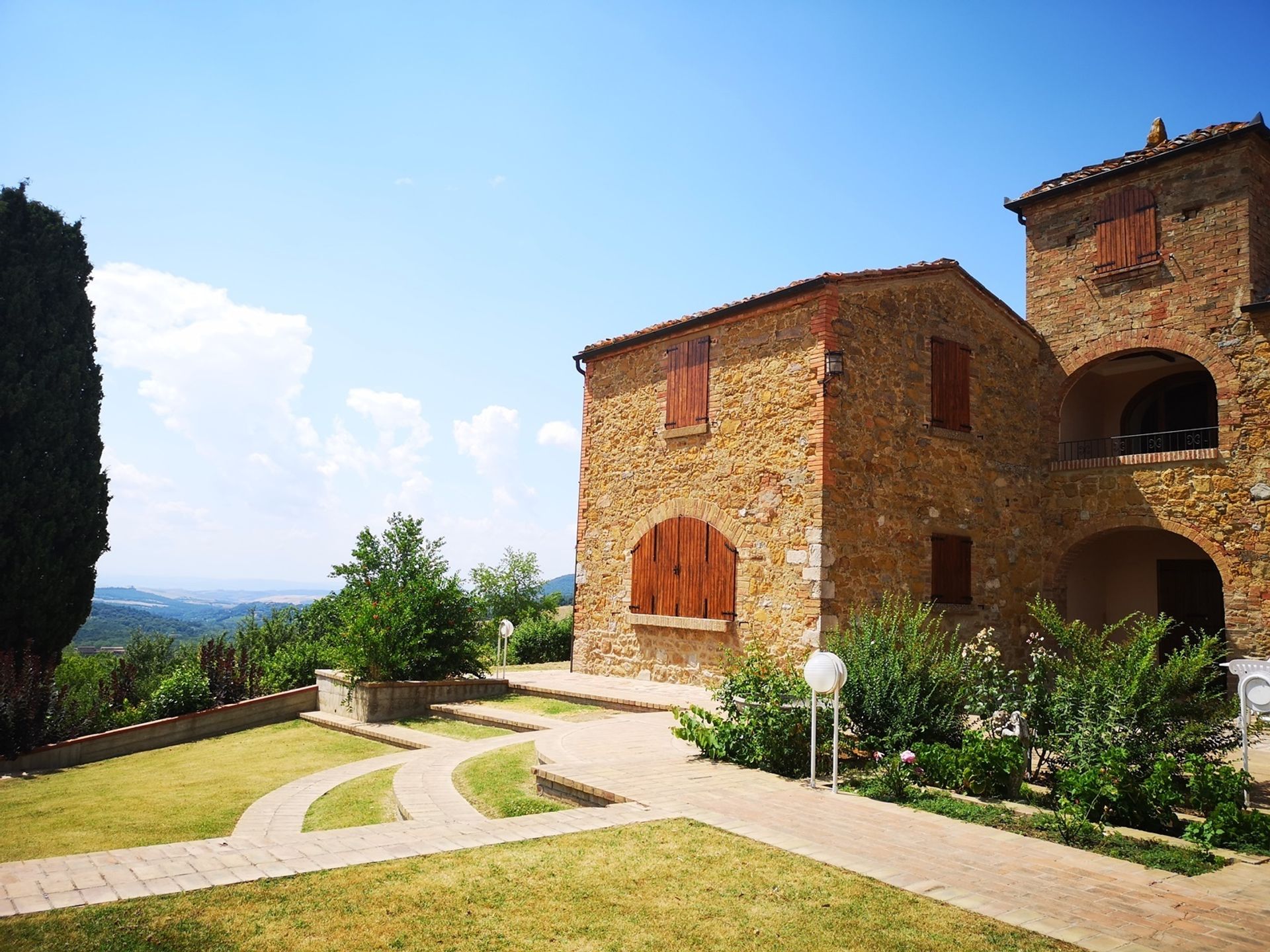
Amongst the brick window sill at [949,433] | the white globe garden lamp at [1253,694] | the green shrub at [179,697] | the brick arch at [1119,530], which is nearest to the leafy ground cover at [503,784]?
the white globe garden lamp at [1253,694]

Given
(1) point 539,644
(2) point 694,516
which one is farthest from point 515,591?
(2) point 694,516

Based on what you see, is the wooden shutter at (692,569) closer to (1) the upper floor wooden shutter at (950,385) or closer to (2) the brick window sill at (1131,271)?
(1) the upper floor wooden shutter at (950,385)

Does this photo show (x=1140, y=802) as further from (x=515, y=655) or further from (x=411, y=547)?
(x=515, y=655)

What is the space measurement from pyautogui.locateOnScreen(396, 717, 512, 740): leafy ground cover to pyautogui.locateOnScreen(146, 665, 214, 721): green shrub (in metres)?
3.26

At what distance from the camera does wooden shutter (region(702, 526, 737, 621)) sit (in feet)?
41.2

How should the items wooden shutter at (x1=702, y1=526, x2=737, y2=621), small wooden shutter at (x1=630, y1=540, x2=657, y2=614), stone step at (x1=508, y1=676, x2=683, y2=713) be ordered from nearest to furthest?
stone step at (x1=508, y1=676, x2=683, y2=713) → wooden shutter at (x1=702, y1=526, x2=737, y2=621) → small wooden shutter at (x1=630, y1=540, x2=657, y2=614)

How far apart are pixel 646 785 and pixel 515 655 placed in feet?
Answer: 45.8

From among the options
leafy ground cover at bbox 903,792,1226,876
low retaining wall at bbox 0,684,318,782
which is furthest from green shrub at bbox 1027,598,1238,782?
low retaining wall at bbox 0,684,318,782

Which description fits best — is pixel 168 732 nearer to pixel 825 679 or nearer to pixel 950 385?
pixel 825 679

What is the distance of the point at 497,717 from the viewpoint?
11453 mm

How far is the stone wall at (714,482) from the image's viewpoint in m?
11.9

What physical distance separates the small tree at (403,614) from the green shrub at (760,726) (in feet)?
21.0

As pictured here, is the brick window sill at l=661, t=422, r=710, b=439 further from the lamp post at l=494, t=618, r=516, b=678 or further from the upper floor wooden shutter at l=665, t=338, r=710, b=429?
the lamp post at l=494, t=618, r=516, b=678

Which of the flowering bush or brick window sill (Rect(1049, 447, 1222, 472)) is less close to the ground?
brick window sill (Rect(1049, 447, 1222, 472))
